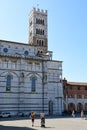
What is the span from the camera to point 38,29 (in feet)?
225

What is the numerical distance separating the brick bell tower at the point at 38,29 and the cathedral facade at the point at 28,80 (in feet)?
33.5

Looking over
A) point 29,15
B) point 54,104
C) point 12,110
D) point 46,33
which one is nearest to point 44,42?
point 46,33

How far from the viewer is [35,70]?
5375 cm

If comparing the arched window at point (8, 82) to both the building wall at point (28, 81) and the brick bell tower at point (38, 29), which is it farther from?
the brick bell tower at point (38, 29)

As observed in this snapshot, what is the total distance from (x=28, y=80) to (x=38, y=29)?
2026 centimetres

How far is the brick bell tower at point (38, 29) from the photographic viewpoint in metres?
67.4

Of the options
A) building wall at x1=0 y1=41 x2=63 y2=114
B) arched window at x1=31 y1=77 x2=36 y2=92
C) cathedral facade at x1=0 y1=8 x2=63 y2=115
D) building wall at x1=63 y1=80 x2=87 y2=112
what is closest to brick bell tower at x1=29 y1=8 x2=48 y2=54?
cathedral facade at x1=0 y1=8 x2=63 y2=115

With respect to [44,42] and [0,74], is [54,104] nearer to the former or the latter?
[0,74]

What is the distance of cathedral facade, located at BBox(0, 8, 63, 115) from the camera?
1976 inches

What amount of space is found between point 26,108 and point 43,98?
416 centimetres

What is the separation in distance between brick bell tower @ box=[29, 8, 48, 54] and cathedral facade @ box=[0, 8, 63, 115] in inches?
402

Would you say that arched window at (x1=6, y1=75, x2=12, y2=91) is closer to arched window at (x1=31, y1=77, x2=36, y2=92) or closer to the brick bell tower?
arched window at (x1=31, y1=77, x2=36, y2=92)

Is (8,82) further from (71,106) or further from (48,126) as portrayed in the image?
(48,126)

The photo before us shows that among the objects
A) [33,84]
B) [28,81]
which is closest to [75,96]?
[33,84]
